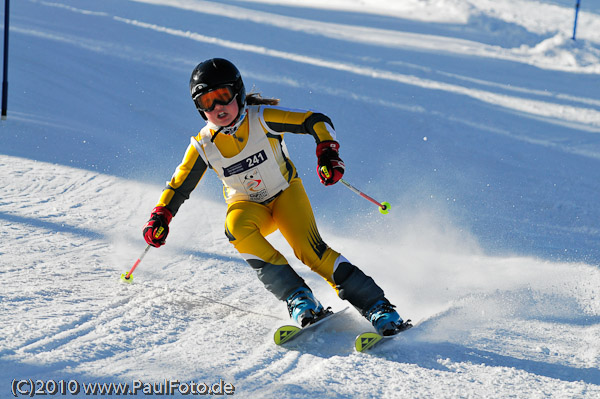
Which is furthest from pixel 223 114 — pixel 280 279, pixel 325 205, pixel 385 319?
pixel 325 205

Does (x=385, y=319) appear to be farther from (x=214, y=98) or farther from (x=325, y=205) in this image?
(x=325, y=205)

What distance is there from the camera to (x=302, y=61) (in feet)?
31.8

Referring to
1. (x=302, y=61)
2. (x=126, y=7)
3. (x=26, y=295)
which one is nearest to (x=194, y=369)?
(x=26, y=295)

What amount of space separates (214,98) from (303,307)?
1.17 metres

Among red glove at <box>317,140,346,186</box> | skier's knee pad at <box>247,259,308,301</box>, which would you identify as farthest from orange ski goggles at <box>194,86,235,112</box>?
skier's knee pad at <box>247,259,308,301</box>

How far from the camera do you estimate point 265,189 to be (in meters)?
3.53

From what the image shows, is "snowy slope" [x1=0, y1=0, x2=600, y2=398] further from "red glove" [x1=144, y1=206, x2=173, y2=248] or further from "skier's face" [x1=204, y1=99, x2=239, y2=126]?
"skier's face" [x1=204, y1=99, x2=239, y2=126]

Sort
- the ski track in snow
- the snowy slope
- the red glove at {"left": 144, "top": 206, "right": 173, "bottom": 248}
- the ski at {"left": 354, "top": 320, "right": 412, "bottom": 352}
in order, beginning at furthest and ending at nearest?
the red glove at {"left": 144, "top": 206, "right": 173, "bottom": 248} < the ski at {"left": 354, "top": 320, "right": 412, "bottom": 352} < the snowy slope < the ski track in snow

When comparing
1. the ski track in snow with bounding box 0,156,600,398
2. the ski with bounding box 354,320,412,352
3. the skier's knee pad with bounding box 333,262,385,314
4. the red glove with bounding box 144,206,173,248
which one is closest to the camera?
the ski track in snow with bounding box 0,156,600,398

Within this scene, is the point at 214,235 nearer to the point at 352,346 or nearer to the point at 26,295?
the point at 26,295

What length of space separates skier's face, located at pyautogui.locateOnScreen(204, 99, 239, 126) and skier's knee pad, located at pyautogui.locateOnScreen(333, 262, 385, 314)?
0.97 metres

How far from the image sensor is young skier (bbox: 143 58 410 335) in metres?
3.23

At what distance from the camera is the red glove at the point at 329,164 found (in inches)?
127

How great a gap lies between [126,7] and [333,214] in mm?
8196
